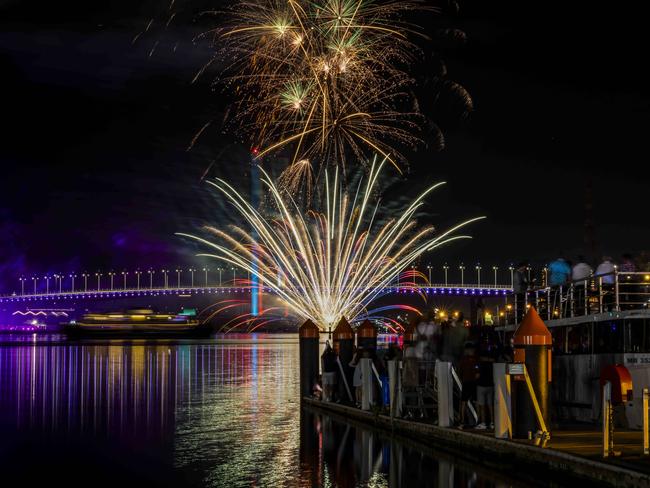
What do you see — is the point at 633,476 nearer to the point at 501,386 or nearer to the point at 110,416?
the point at 501,386

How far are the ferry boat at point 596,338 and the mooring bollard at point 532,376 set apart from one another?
1586 millimetres

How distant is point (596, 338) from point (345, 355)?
34.5 feet

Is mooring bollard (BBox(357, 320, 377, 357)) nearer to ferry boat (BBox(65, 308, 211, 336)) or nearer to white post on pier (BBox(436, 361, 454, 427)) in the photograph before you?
white post on pier (BBox(436, 361, 454, 427))

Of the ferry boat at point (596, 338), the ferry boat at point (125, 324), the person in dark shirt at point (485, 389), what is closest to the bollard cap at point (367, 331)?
the ferry boat at point (596, 338)

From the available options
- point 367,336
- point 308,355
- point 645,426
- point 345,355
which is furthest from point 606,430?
point 308,355

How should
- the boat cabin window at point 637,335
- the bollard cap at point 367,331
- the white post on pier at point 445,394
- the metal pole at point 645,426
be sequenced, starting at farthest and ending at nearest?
the bollard cap at point 367,331 < the white post on pier at point 445,394 < the boat cabin window at point 637,335 < the metal pole at point 645,426

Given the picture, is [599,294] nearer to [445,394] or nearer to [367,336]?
[445,394]

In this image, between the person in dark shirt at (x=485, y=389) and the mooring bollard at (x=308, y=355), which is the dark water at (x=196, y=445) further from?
the person in dark shirt at (x=485, y=389)

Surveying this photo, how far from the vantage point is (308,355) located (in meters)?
32.2

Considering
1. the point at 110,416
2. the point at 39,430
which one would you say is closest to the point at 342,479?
the point at 39,430

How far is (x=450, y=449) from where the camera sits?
68.9 ft

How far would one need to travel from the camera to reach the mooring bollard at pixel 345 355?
102 ft

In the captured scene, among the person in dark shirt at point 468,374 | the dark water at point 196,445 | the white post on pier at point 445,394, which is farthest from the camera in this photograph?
the white post on pier at point 445,394

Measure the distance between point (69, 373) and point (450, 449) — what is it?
1494 inches
